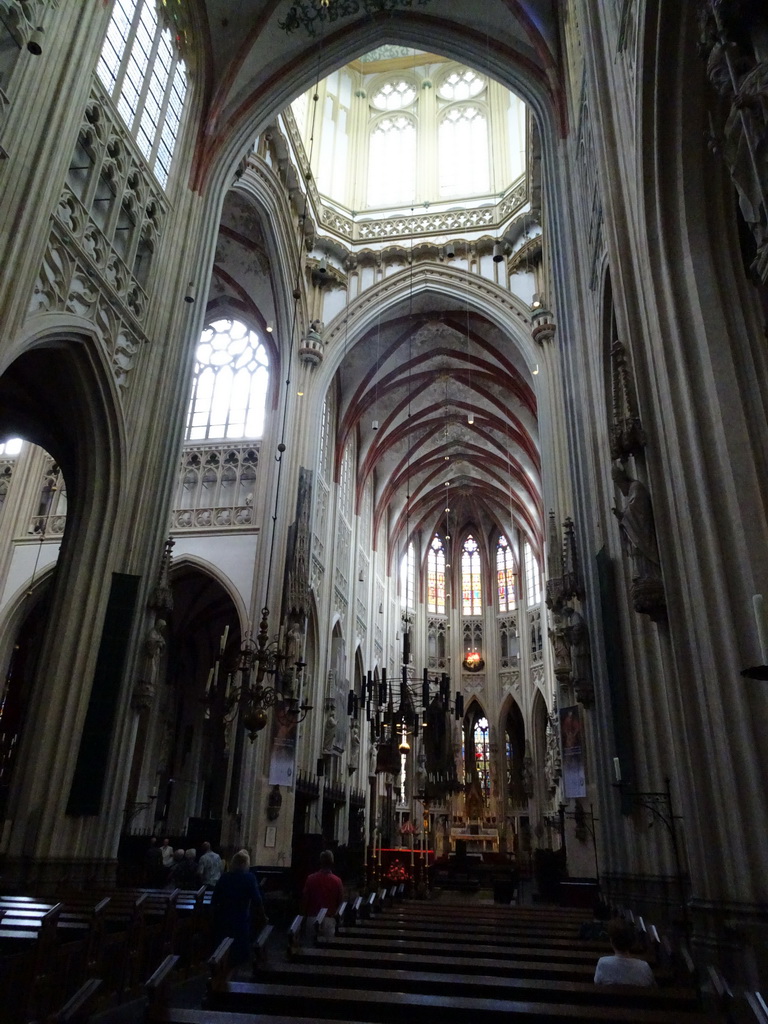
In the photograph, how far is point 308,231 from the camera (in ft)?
66.4

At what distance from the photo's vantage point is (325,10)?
582 inches

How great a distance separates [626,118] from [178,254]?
8079 millimetres

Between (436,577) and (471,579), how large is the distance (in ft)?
5.97

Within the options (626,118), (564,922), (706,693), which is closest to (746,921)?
(706,693)

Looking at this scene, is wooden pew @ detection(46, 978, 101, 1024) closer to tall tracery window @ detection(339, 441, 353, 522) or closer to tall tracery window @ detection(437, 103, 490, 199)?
tall tracery window @ detection(339, 441, 353, 522)

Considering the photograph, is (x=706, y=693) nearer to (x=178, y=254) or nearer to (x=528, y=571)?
(x=178, y=254)

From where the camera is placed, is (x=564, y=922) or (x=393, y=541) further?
(x=393, y=541)

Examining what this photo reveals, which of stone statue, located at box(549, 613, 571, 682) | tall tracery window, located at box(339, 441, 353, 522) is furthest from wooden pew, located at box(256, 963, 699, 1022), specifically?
tall tracery window, located at box(339, 441, 353, 522)

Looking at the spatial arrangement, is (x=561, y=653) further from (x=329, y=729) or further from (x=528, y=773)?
(x=528, y=773)

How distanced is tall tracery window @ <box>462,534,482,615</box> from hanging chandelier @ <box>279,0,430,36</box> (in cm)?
2516

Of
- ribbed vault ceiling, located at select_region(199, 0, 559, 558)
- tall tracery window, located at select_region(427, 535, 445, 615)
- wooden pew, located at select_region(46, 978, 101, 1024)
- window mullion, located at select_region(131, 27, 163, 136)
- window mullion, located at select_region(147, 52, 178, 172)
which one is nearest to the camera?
wooden pew, located at select_region(46, 978, 101, 1024)

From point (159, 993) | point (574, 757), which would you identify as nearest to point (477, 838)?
point (574, 757)

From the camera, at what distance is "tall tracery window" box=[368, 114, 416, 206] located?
74.5 feet

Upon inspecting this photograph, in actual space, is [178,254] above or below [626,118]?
above
